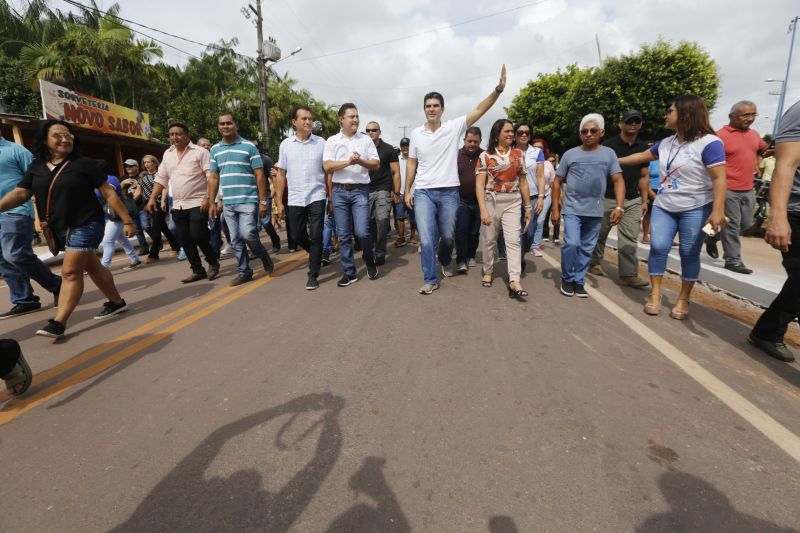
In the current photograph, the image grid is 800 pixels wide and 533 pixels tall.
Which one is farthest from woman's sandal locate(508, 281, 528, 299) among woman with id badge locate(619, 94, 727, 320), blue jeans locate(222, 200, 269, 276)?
blue jeans locate(222, 200, 269, 276)

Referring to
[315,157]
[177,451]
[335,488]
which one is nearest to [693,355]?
[335,488]

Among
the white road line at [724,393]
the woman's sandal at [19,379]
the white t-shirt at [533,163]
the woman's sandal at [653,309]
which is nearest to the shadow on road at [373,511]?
the white road line at [724,393]

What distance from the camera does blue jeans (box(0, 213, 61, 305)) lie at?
13.0 feet

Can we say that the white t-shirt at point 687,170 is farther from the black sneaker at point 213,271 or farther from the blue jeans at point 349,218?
the black sneaker at point 213,271

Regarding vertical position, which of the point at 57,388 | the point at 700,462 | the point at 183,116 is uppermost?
the point at 183,116

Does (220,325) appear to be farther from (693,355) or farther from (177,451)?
(693,355)

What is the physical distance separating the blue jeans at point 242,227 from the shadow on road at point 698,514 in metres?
4.53

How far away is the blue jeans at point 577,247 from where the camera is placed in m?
4.16

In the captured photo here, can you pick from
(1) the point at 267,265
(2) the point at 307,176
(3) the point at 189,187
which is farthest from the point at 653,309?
(3) the point at 189,187

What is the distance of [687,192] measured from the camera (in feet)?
11.2

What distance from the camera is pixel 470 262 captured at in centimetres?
577

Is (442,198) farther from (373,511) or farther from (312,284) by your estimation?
(373,511)

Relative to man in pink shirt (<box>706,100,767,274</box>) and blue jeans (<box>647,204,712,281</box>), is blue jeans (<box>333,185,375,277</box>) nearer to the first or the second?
blue jeans (<box>647,204,712,281</box>)

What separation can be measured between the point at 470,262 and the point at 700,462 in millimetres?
4157
